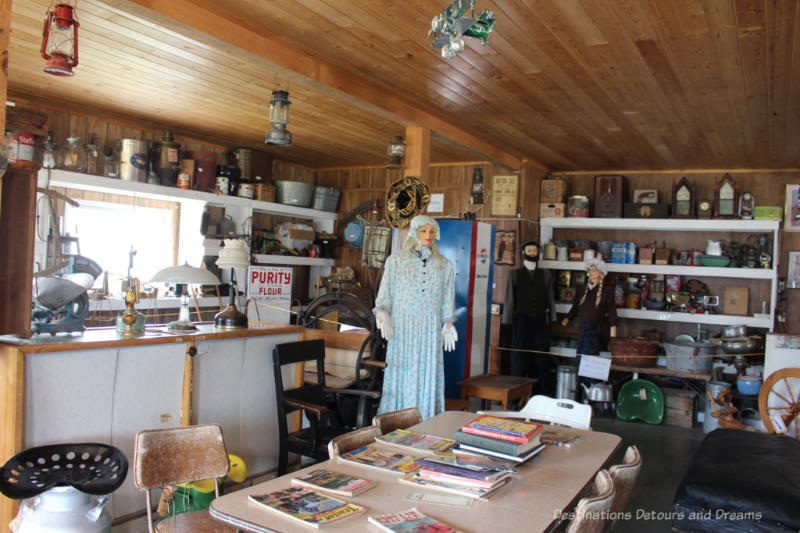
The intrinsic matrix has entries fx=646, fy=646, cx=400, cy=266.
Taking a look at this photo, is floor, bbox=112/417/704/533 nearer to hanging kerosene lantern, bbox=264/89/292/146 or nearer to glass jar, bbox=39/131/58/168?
hanging kerosene lantern, bbox=264/89/292/146

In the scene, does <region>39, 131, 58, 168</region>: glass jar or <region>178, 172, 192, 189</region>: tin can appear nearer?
<region>39, 131, 58, 168</region>: glass jar

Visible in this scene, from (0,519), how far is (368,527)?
230cm

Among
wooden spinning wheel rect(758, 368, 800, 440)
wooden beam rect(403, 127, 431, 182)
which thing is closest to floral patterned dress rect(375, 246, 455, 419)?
wooden beam rect(403, 127, 431, 182)

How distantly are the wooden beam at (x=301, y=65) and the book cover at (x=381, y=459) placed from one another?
8.49 ft

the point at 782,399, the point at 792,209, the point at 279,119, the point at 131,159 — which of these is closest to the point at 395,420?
the point at 279,119

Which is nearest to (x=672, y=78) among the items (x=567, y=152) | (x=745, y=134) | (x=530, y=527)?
(x=745, y=134)

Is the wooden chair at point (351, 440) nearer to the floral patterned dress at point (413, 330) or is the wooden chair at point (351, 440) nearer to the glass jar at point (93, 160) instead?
the floral patterned dress at point (413, 330)

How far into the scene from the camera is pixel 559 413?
3.77 meters

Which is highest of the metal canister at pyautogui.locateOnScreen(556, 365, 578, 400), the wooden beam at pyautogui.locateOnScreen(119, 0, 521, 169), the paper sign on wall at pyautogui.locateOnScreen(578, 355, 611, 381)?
the wooden beam at pyautogui.locateOnScreen(119, 0, 521, 169)

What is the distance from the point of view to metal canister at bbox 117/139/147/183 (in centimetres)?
716

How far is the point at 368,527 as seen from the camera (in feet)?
6.45

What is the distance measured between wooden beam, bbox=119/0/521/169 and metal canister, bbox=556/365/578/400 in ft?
9.26

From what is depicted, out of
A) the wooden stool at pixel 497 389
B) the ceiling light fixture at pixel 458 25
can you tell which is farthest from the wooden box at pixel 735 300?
the ceiling light fixture at pixel 458 25

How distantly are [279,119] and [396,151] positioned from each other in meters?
1.47
